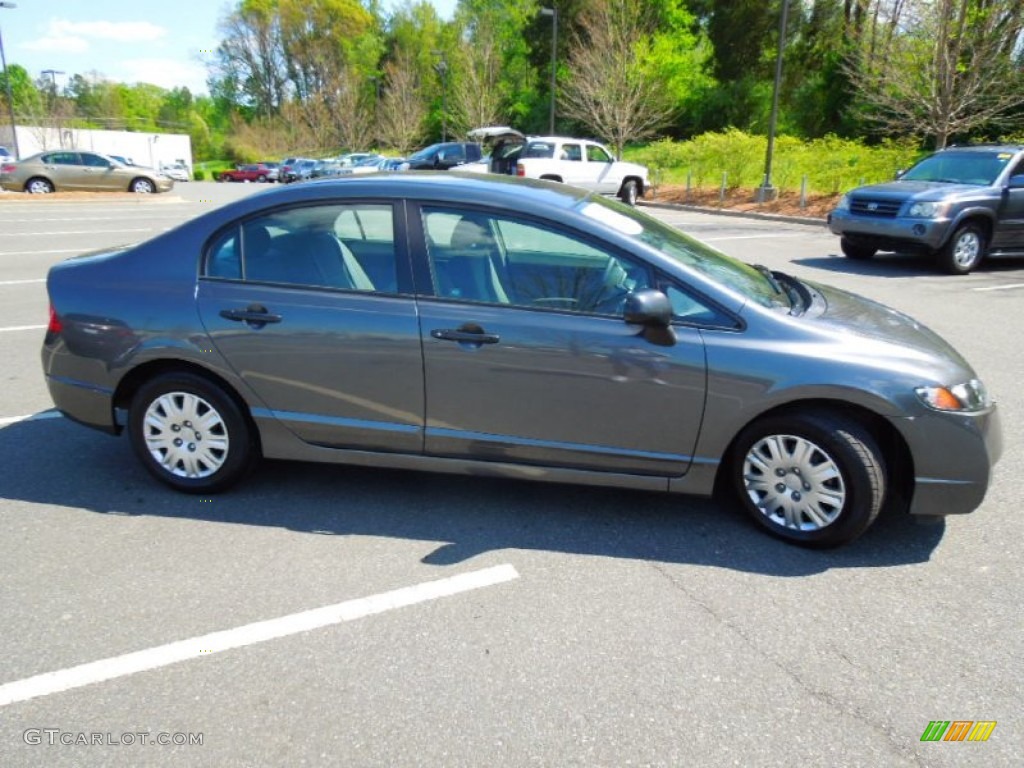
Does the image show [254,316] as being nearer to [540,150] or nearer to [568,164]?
[540,150]

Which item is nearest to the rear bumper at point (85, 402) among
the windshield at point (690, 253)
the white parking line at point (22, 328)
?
the windshield at point (690, 253)

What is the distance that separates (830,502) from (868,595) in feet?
1.38

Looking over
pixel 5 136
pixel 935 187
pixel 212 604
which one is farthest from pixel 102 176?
pixel 5 136

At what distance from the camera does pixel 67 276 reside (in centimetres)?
385

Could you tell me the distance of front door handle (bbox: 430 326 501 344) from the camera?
3324mm

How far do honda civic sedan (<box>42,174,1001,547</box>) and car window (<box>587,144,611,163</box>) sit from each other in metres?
18.9

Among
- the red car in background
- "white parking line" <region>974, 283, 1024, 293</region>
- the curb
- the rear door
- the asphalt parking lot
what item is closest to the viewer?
the asphalt parking lot

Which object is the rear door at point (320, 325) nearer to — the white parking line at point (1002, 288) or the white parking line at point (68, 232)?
the white parking line at point (1002, 288)

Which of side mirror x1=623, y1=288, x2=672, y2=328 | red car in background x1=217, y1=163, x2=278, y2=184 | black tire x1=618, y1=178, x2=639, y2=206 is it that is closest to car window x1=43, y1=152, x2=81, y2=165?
black tire x1=618, y1=178, x2=639, y2=206

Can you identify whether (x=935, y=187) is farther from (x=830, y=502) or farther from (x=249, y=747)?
(x=249, y=747)

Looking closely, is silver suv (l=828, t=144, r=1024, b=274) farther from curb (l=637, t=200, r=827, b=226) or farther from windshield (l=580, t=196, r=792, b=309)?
windshield (l=580, t=196, r=792, b=309)

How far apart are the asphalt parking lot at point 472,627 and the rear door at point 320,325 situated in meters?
0.49

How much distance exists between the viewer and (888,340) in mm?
3346

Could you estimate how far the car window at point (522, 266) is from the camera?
3367mm
